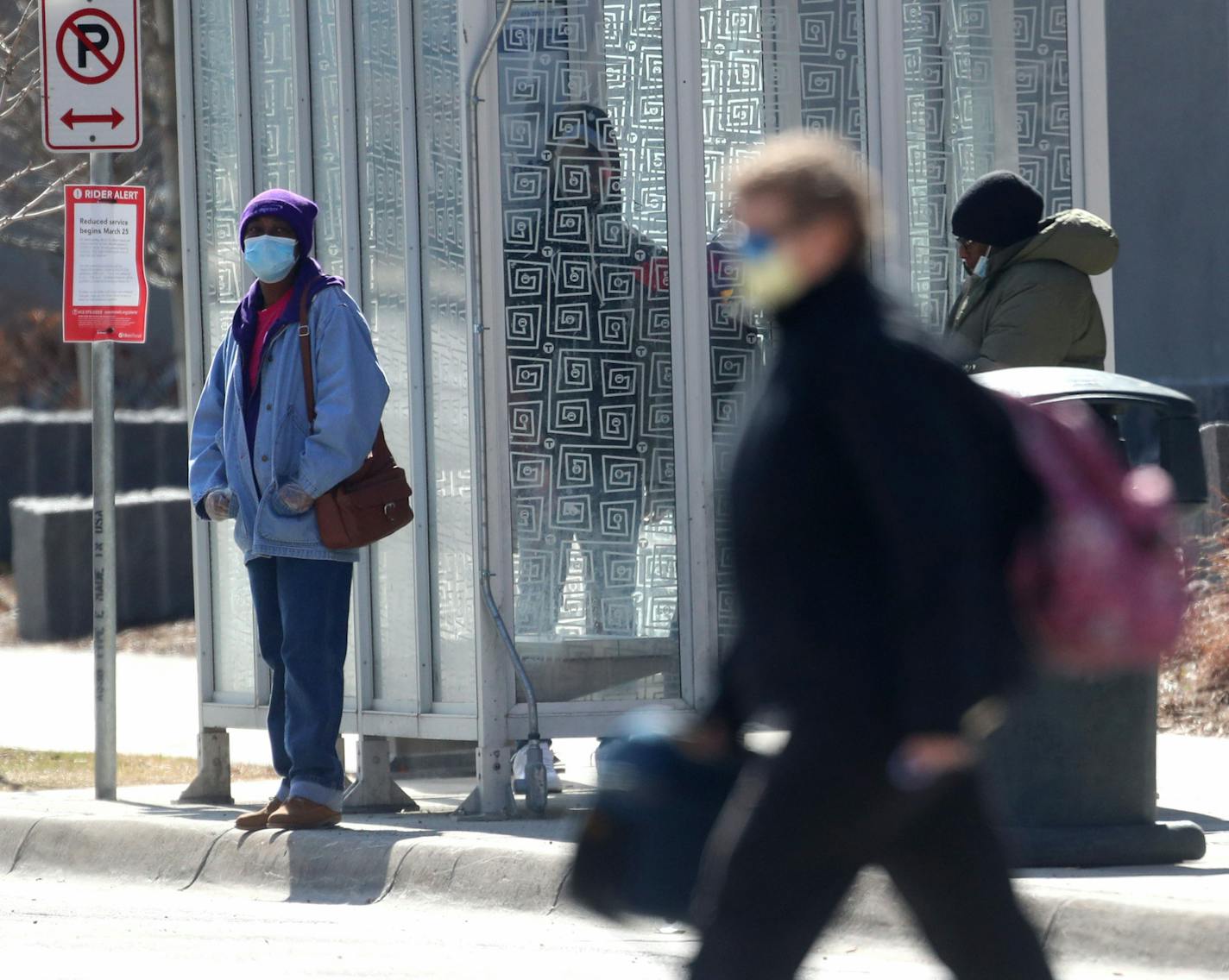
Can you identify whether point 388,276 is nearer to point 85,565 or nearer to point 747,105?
point 747,105

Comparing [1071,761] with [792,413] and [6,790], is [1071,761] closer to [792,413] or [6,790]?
[792,413]

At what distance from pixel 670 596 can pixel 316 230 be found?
1.98 metres

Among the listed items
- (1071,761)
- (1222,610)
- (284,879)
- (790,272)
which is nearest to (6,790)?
(284,879)

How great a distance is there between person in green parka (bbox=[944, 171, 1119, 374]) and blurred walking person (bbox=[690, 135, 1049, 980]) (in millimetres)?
3294

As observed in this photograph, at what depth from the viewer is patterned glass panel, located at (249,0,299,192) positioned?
26.8 feet

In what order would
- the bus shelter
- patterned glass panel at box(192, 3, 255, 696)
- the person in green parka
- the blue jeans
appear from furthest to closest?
patterned glass panel at box(192, 3, 255, 696) < the bus shelter < the blue jeans < the person in green parka

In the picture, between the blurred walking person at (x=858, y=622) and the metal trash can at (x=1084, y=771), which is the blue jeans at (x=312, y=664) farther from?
the blurred walking person at (x=858, y=622)

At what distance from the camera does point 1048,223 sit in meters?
6.95

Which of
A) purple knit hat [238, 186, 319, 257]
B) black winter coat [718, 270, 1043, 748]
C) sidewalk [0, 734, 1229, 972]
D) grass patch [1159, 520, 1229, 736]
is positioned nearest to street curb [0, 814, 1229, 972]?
sidewalk [0, 734, 1229, 972]

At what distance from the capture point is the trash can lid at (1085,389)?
587 cm

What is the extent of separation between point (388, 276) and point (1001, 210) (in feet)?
7.65

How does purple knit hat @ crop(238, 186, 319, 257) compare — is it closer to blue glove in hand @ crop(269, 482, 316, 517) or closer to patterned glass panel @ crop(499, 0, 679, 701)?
patterned glass panel @ crop(499, 0, 679, 701)

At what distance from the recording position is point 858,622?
3.40 meters

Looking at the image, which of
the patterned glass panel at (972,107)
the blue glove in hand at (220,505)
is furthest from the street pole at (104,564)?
the patterned glass panel at (972,107)
